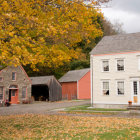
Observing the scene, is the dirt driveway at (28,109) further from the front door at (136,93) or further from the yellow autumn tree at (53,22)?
the yellow autumn tree at (53,22)

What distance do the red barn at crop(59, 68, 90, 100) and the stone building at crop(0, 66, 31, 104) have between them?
9.54 metres

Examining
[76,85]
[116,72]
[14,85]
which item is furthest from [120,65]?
[76,85]

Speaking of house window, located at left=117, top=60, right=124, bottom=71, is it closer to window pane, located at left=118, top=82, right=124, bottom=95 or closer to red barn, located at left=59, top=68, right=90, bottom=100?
window pane, located at left=118, top=82, right=124, bottom=95

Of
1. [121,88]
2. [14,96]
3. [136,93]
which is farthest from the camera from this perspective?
[14,96]

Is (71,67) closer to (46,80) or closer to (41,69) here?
(41,69)

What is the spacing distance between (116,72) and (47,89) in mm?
20182

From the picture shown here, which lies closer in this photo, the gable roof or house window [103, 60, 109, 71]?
house window [103, 60, 109, 71]

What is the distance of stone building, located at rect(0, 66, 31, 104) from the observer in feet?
109

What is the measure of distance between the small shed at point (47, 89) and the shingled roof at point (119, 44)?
15.1 m

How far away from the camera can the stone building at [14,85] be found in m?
33.3

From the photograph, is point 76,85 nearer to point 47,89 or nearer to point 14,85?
point 47,89

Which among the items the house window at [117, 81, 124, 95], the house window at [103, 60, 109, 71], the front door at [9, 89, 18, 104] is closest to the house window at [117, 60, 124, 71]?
the house window at [103, 60, 109, 71]

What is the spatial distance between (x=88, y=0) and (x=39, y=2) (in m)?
2.60

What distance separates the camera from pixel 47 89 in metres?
43.1
